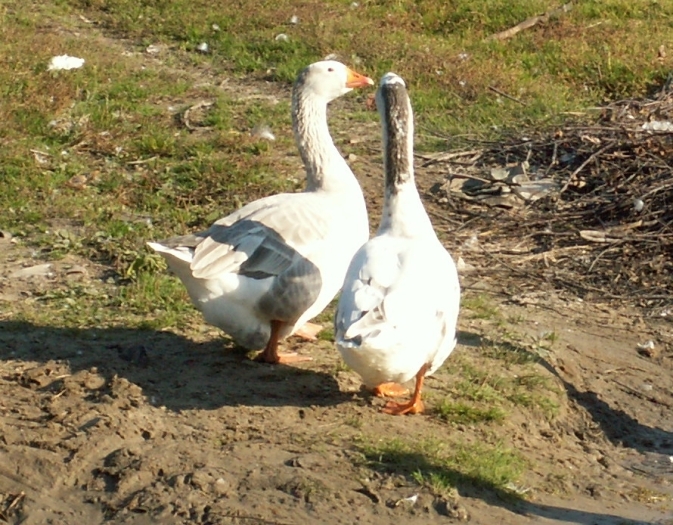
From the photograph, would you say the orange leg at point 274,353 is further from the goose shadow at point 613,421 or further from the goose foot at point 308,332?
the goose shadow at point 613,421

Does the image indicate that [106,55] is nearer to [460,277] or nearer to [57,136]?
[57,136]

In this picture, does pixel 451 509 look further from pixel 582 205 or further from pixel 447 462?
pixel 582 205

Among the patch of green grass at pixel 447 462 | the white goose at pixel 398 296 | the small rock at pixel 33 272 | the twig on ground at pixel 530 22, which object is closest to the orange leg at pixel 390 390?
the white goose at pixel 398 296

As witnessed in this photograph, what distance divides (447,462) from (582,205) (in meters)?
3.79

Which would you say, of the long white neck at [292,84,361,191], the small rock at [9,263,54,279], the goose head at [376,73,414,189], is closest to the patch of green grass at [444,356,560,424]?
the goose head at [376,73,414,189]

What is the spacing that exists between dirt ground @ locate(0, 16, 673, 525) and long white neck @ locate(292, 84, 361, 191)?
953 millimetres

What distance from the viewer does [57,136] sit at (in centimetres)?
972

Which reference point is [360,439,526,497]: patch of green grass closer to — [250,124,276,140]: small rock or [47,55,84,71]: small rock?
[250,124,276,140]: small rock

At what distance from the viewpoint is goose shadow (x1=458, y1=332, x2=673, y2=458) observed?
6027mm

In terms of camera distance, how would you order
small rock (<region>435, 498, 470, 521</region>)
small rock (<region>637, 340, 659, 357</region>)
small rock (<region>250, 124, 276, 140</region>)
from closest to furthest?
small rock (<region>435, 498, 470, 521</region>), small rock (<region>637, 340, 659, 357</region>), small rock (<region>250, 124, 276, 140</region>)

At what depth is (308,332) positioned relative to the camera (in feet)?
21.5

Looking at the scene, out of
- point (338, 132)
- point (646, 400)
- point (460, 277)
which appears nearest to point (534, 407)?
point (646, 400)

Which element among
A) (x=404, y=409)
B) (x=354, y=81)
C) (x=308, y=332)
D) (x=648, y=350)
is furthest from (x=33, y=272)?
(x=648, y=350)

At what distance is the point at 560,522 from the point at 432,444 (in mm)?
692
